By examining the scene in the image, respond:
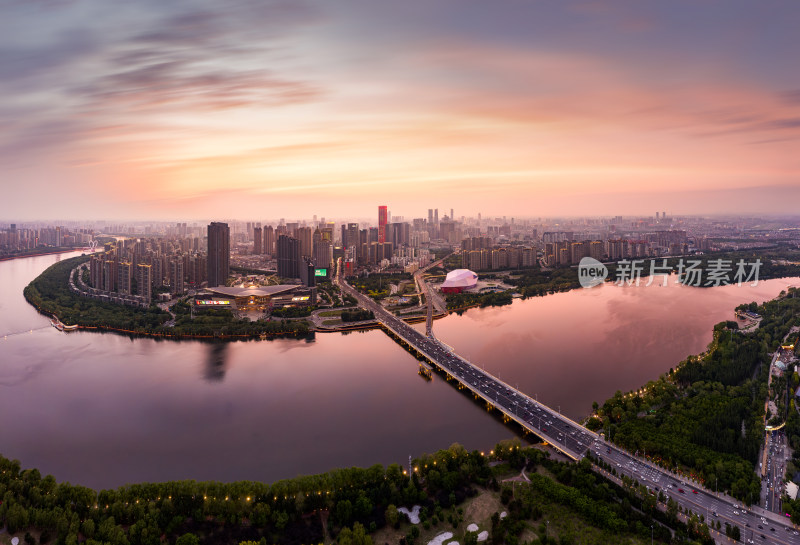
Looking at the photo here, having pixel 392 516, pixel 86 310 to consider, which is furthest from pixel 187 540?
pixel 86 310

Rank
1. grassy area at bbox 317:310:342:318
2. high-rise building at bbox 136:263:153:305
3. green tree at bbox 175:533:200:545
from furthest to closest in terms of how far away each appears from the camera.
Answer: high-rise building at bbox 136:263:153:305 < grassy area at bbox 317:310:342:318 < green tree at bbox 175:533:200:545

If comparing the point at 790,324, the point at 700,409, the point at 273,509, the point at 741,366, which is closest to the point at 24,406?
the point at 273,509

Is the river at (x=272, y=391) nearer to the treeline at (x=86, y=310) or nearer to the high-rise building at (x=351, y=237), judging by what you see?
the treeline at (x=86, y=310)

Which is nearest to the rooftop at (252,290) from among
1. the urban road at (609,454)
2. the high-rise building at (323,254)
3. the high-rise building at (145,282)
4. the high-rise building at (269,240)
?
the high-rise building at (145,282)

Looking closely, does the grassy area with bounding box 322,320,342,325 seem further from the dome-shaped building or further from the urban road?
the dome-shaped building

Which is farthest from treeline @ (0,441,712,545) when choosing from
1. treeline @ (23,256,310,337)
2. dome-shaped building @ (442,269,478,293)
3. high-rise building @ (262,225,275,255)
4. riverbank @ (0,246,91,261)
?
riverbank @ (0,246,91,261)

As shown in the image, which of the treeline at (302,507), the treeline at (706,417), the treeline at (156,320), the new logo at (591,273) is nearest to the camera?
the treeline at (302,507)
